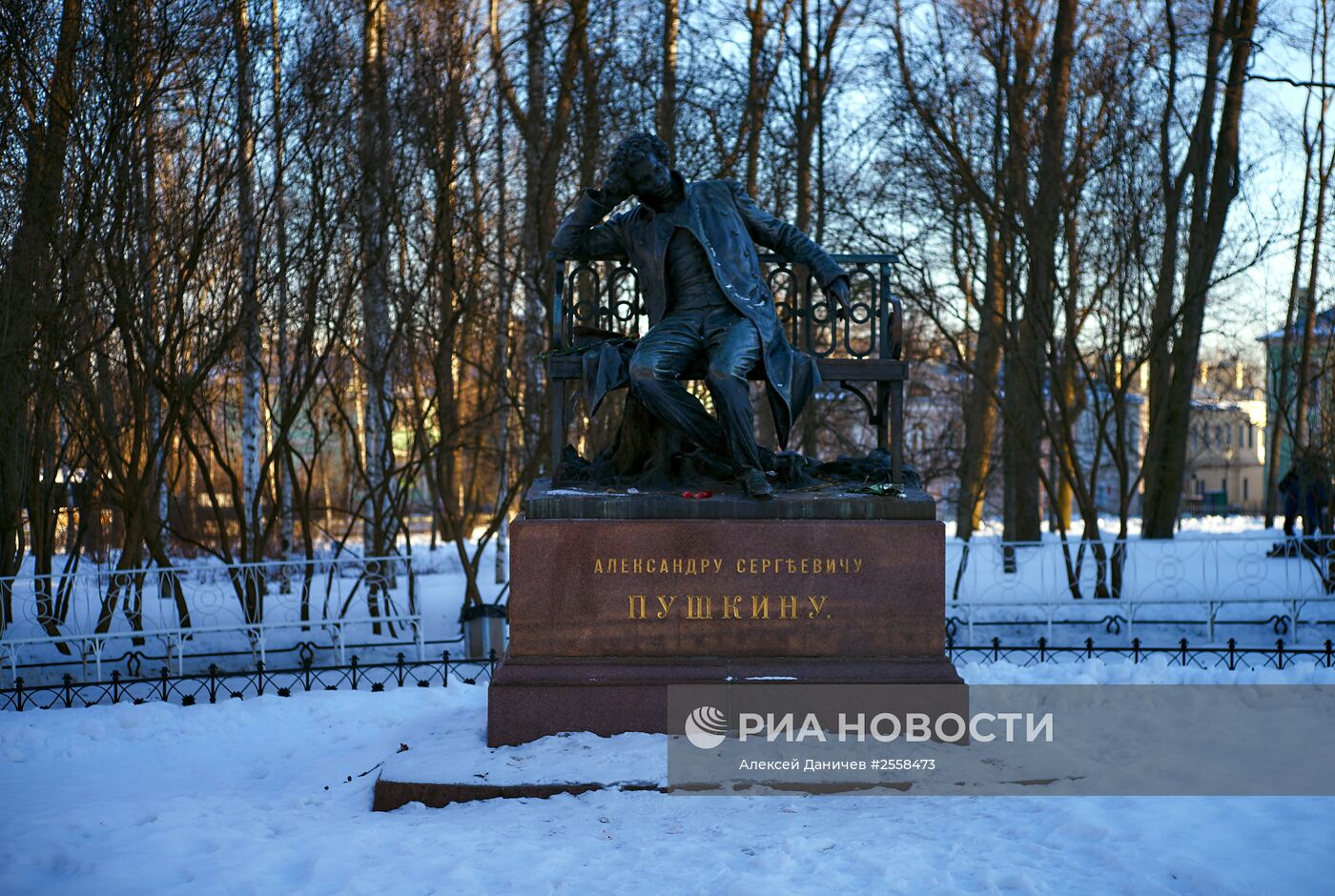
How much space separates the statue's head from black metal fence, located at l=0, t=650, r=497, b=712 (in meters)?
3.86

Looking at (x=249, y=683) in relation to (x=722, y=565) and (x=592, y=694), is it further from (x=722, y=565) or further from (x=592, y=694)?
(x=722, y=565)

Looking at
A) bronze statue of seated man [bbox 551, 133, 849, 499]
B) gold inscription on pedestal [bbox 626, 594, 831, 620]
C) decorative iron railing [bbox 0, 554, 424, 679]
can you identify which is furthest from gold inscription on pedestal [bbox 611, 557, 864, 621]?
decorative iron railing [bbox 0, 554, 424, 679]

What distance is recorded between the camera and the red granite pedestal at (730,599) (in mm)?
6133

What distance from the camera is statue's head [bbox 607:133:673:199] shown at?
656cm

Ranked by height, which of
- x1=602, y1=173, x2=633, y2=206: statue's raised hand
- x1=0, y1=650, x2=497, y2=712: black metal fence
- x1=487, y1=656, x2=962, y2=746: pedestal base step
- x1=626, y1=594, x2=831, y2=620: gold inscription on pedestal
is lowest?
x1=0, y1=650, x2=497, y2=712: black metal fence

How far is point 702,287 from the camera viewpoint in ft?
22.6

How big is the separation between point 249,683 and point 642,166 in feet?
16.5

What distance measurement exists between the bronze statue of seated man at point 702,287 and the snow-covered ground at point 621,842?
182cm

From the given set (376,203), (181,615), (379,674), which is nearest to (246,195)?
(376,203)

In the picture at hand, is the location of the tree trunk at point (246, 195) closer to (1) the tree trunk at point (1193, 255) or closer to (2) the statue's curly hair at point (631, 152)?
(2) the statue's curly hair at point (631, 152)

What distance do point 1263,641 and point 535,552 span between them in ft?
25.9

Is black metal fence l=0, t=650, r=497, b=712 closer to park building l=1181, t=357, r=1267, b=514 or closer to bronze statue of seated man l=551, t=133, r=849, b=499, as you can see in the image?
bronze statue of seated man l=551, t=133, r=849, b=499

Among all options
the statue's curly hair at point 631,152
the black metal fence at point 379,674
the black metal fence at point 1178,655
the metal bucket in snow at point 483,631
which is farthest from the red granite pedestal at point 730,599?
the metal bucket in snow at point 483,631

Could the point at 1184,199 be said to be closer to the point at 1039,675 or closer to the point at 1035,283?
the point at 1035,283
